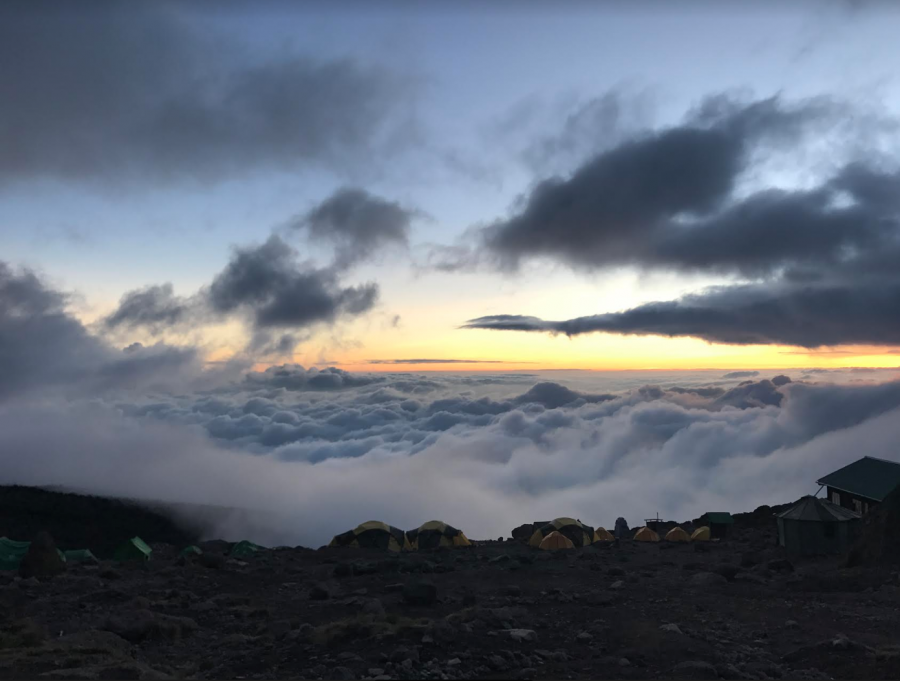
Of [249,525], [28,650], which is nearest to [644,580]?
[28,650]

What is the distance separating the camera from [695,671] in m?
12.1

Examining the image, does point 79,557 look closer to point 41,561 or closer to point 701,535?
point 41,561

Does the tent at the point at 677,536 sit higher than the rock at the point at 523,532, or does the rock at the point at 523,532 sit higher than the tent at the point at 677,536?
the tent at the point at 677,536

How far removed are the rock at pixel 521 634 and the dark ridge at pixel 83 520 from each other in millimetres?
64742

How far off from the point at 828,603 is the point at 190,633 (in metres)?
18.6

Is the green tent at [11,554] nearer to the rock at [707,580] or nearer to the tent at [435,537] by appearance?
the tent at [435,537]

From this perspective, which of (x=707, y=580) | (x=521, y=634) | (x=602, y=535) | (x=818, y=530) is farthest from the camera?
(x=602, y=535)

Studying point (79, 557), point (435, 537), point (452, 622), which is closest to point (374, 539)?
point (435, 537)

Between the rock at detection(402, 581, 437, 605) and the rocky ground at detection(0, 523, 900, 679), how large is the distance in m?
0.06

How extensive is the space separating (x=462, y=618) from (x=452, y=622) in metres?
0.43

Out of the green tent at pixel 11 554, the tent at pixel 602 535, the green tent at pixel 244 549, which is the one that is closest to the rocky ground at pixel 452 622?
the green tent at pixel 11 554

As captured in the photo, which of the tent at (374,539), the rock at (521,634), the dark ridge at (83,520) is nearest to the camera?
the rock at (521,634)

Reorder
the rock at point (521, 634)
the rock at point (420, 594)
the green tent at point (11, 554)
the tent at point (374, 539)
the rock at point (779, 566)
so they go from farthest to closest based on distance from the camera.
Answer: the tent at point (374, 539) → the green tent at point (11, 554) → the rock at point (779, 566) → the rock at point (420, 594) → the rock at point (521, 634)

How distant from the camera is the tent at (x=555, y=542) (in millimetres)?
38219
